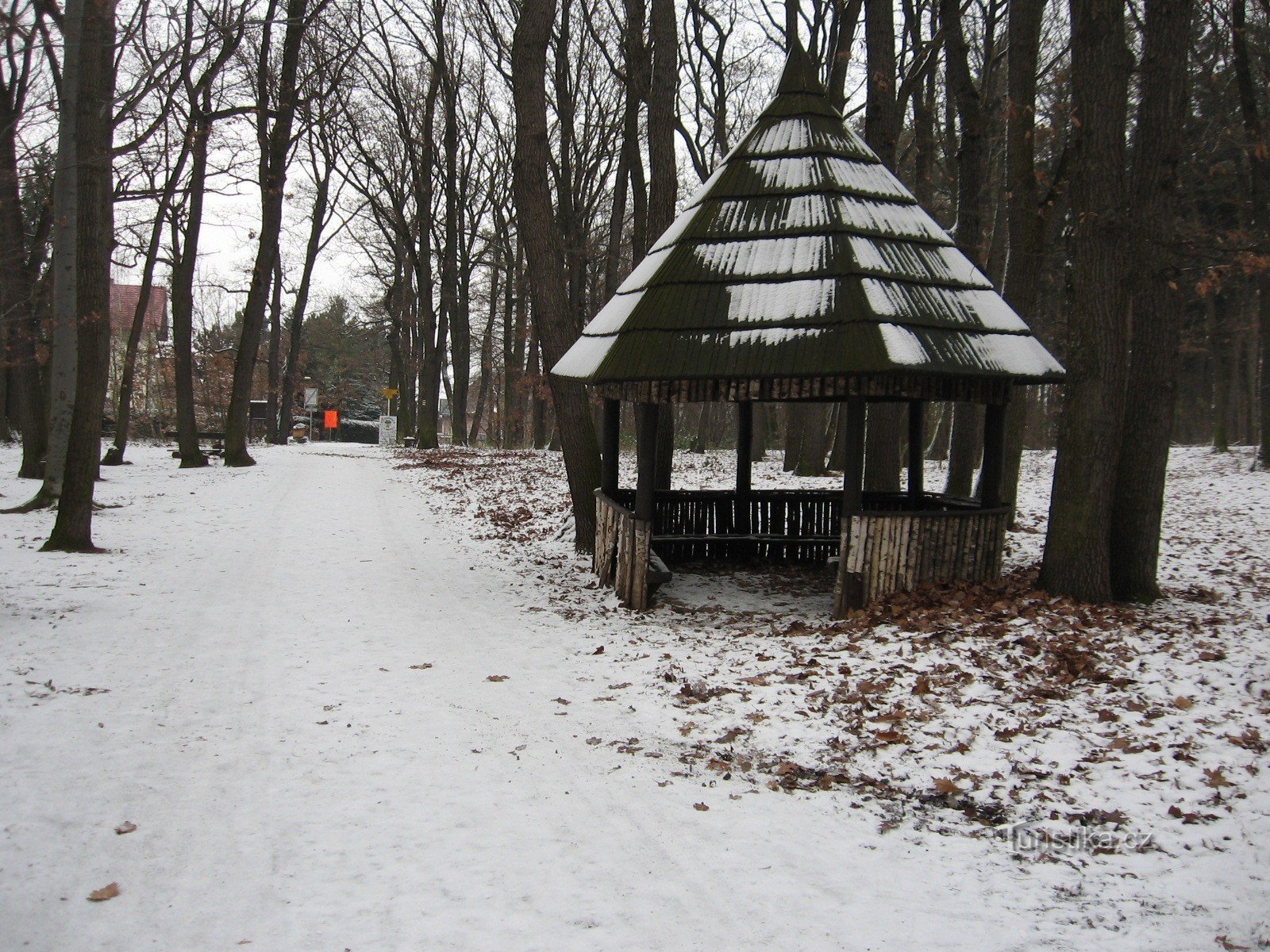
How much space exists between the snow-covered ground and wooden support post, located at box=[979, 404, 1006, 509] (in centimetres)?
87

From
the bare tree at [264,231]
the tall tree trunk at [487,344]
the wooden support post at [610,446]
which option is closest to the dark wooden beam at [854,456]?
the wooden support post at [610,446]

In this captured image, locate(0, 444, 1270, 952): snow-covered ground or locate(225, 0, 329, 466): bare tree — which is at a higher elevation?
locate(225, 0, 329, 466): bare tree

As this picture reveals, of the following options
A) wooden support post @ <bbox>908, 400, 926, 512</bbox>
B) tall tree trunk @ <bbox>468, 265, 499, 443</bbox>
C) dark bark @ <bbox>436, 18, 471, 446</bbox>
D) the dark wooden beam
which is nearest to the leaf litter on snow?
the dark wooden beam

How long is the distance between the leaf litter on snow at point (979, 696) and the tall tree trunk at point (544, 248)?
6.29 feet

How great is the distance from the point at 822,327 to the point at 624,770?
13.9ft

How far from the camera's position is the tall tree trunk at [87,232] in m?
9.46

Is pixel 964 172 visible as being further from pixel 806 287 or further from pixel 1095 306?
pixel 806 287

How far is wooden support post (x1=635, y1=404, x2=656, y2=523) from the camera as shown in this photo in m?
8.57

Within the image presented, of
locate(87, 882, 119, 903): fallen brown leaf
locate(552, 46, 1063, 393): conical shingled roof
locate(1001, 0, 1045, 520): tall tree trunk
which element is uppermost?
locate(1001, 0, 1045, 520): tall tree trunk

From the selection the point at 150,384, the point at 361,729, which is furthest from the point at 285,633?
the point at 150,384

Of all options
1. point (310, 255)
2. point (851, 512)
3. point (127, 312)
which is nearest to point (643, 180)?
point (851, 512)

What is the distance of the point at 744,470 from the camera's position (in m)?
11.5

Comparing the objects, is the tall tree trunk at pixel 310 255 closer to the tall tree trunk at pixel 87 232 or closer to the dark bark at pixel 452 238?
the dark bark at pixel 452 238

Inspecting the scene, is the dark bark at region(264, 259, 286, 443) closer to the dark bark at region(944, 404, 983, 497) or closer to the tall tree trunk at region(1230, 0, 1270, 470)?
the dark bark at region(944, 404, 983, 497)
